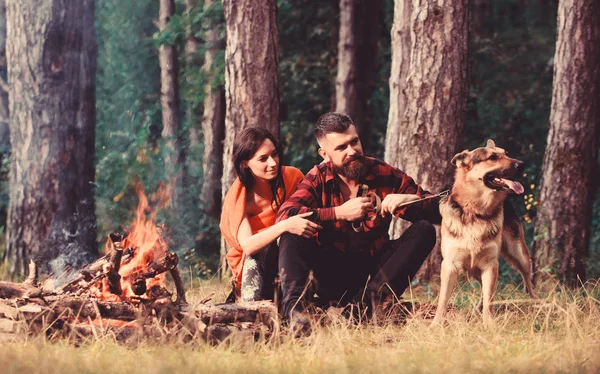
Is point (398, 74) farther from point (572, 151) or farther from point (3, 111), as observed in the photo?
point (3, 111)

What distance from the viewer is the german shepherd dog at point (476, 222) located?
6332mm

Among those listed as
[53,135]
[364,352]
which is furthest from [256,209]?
[53,135]

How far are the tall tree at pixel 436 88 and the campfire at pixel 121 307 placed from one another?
111 inches

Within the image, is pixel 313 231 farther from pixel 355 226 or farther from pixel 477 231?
pixel 477 231

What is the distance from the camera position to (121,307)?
5.92 metres

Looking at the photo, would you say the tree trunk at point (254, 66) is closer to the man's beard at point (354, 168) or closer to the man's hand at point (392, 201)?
the man's beard at point (354, 168)

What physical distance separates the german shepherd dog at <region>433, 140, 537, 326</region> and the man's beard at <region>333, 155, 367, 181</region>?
0.68 meters

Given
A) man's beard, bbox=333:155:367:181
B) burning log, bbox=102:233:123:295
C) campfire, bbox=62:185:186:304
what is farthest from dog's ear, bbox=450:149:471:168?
burning log, bbox=102:233:123:295

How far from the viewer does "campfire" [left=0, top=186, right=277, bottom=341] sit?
5758 millimetres

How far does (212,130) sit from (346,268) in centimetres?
929

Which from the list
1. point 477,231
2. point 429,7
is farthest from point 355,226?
point 429,7

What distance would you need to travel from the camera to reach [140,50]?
1919 centimetres

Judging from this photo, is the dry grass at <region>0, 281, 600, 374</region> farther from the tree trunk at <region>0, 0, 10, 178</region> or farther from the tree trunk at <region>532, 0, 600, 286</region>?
the tree trunk at <region>0, 0, 10, 178</region>

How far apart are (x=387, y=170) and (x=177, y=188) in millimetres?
8185
